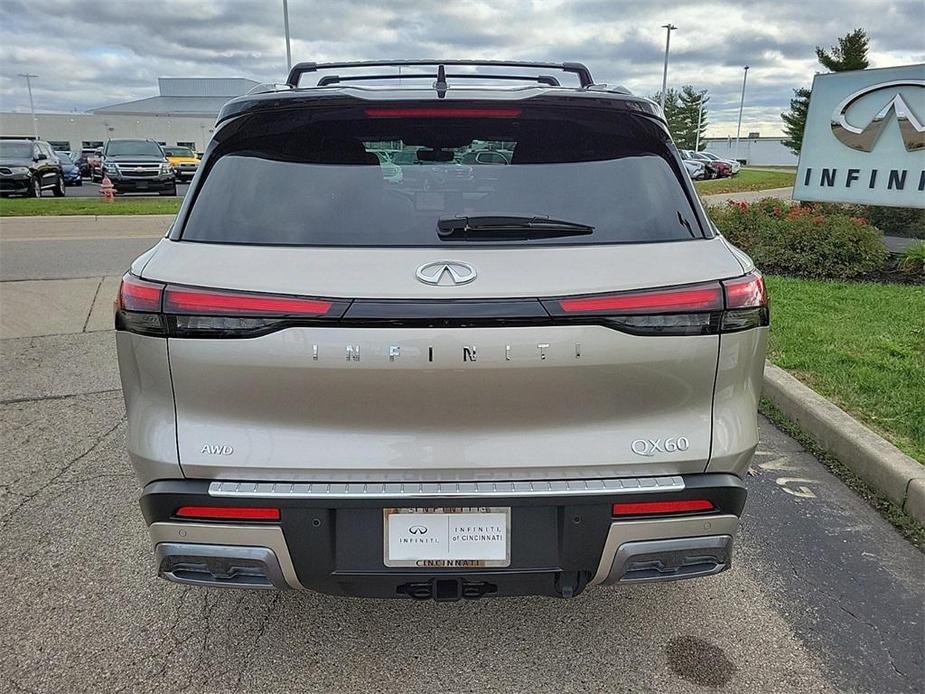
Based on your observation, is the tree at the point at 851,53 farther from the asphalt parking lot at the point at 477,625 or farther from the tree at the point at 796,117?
the asphalt parking lot at the point at 477,625

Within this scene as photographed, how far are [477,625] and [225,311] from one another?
5.04 ft

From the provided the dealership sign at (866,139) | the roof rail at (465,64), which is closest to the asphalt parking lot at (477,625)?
the roof rail at (465,64)

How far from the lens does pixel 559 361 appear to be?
6.60ft

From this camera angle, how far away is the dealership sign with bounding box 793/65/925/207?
9141mm

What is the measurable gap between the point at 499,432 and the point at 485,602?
1.10 m

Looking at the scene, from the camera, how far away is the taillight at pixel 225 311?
1983mm

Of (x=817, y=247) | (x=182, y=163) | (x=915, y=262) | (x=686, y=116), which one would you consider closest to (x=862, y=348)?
(x=817, y=247)

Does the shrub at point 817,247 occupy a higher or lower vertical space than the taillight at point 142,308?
lower

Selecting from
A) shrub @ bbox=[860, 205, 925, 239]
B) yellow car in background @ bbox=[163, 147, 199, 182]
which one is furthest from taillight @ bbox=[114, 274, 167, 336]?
yellow car in background @ bbox=[163, 147, 199, 182]

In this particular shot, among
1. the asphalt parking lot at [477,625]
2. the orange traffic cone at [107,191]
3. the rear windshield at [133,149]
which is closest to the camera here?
the asphalt parking lot at [477,625]

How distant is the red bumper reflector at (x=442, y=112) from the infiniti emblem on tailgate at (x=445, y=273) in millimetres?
584

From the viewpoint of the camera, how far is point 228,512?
210 cm

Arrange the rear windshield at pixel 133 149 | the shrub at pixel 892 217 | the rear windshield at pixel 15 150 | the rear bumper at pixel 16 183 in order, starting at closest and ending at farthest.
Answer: the shrub at pixel 892 217, the rear bumper at pixel 16 183, the rear windshield at pixel 15 150, the rear windshield at pixel 133 149

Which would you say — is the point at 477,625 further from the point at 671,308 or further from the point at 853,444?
the point at 853,444
